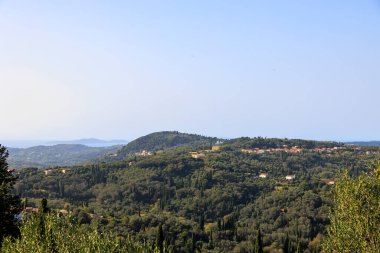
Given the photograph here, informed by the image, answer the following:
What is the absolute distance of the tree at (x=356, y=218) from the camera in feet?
84.5

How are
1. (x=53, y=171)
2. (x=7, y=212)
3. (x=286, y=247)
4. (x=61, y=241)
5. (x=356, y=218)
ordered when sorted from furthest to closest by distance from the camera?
(x=53, y=171) < (x=286, y=247) < (x=7, y=212) < (x=356, y=218) < (x=61, y=241)

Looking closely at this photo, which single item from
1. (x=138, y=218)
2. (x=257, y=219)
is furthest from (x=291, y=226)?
(x=138, y=218)

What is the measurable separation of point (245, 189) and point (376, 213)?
141925 millimetres

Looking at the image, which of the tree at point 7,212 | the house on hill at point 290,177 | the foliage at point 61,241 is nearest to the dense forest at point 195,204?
the house on hill at point 290,177

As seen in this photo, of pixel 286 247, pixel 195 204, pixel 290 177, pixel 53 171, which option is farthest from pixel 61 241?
pixel 290 177

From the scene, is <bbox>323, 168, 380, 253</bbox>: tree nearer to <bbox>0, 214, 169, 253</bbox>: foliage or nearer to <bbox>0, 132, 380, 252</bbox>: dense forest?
<bbox>0, 214, 169, 253</bbox>: foliage

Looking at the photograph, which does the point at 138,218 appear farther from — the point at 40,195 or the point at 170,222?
the point at 40,195

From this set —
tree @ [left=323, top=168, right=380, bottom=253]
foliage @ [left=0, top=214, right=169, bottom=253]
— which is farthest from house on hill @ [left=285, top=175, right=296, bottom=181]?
foliage @ [left=0, top=214, right=169, bottom=253]

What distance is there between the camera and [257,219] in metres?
125

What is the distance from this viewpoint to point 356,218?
1051 inches

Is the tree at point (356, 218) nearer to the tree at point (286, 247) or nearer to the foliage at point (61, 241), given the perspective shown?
the foliage at point (61, 241)

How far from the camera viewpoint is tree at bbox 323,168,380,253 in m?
25.8

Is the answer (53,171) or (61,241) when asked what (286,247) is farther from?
(53,171)

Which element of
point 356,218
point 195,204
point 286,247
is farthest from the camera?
point 195,204
